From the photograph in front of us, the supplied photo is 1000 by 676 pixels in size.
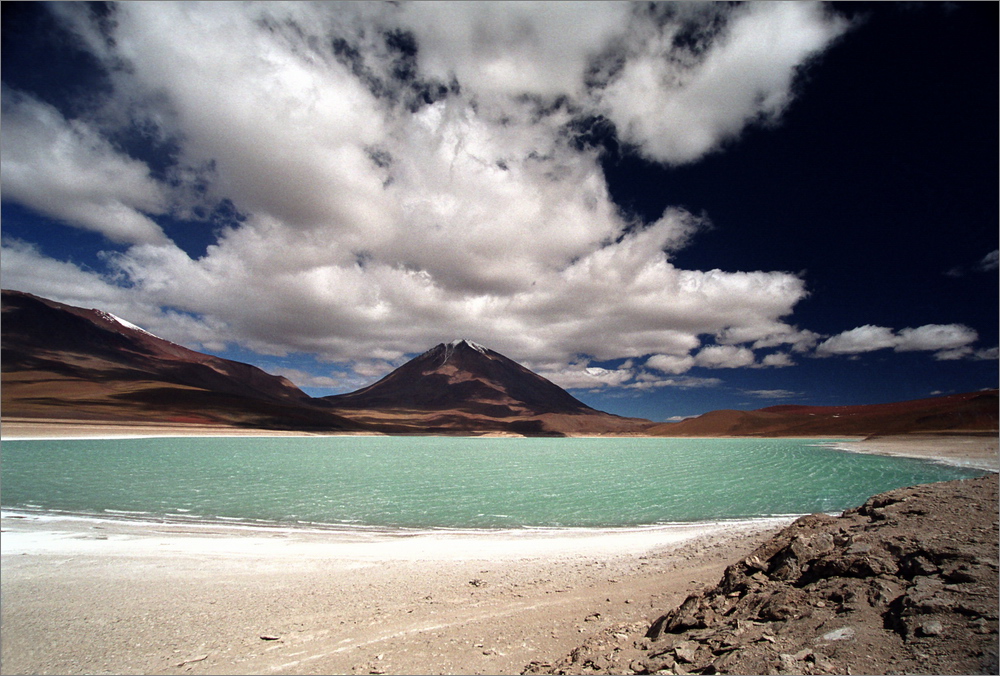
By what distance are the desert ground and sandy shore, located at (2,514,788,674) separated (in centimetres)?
3

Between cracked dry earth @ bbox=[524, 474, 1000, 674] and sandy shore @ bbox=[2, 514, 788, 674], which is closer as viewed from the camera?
cracked dry earth @ bbox=[524, 474, 1000, 674]

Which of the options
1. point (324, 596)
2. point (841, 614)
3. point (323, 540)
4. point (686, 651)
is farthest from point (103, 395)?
point (841, 614)

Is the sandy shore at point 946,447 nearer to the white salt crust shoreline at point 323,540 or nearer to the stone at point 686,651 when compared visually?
the white salt crust shoreline at point 323,540

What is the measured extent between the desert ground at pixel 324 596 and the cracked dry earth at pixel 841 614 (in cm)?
94

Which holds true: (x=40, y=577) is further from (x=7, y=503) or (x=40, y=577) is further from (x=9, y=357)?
(x=9, y=357)

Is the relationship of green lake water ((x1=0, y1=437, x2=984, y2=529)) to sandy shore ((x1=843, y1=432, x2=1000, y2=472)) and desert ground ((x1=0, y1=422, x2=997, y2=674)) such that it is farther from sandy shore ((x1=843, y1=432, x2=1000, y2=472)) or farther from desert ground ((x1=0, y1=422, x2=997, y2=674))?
sandy shore ((x1=843, y1=432, x2=1000, y2=472))

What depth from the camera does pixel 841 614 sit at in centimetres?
505

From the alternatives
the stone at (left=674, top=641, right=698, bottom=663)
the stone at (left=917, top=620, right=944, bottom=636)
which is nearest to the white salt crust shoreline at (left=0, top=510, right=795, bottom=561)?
the stone at (left=674, top=641, right=698, bottom=663)

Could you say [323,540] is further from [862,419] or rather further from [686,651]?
[862,419]

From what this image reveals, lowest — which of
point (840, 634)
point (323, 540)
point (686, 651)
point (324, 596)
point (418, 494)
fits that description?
point (418, 494)

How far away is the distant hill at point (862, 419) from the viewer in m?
93.8

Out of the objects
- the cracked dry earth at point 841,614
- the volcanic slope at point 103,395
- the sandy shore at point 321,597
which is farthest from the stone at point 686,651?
the volcanic slope at point 103,395

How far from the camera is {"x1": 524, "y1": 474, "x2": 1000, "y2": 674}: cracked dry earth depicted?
4223 millimetres

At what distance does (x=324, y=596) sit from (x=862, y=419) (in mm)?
182171
